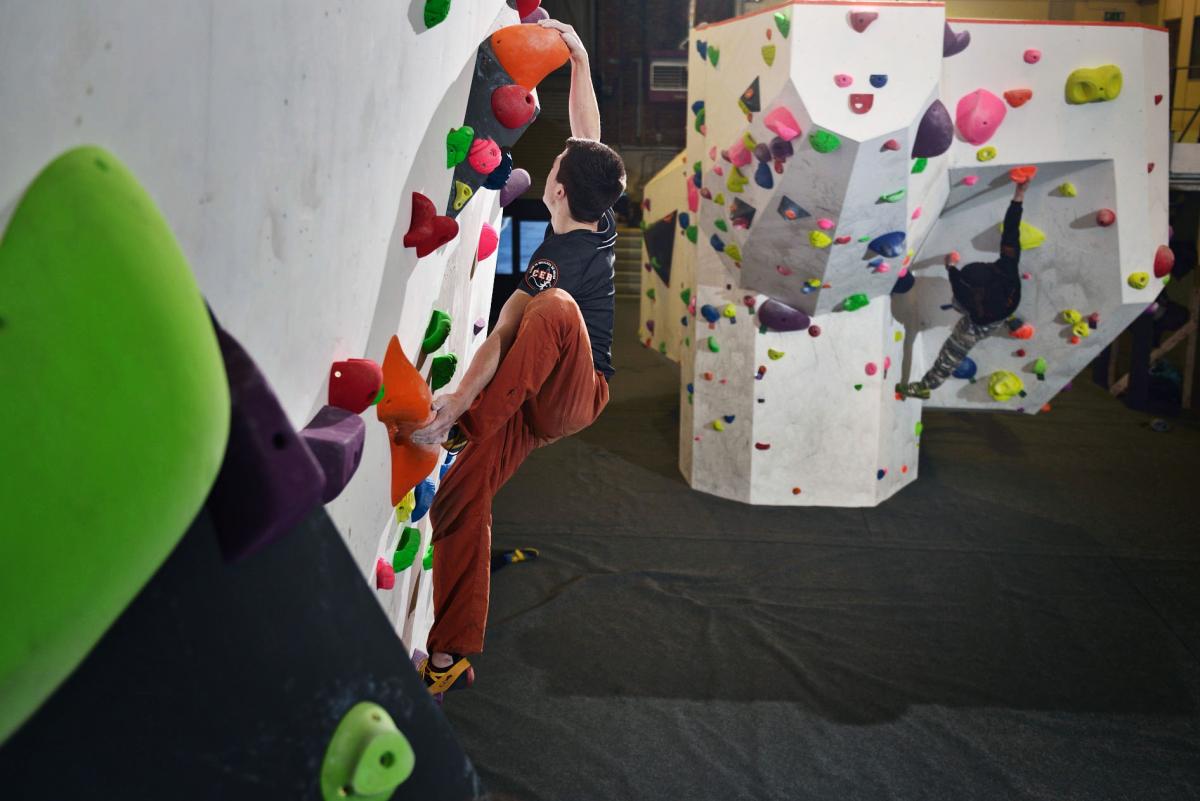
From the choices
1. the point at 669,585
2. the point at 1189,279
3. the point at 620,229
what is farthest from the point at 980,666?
the point at 620,229

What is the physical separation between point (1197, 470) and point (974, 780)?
3517mm

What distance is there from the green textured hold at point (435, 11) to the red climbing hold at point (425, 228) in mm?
244

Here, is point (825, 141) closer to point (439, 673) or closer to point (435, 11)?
point (439, 673)

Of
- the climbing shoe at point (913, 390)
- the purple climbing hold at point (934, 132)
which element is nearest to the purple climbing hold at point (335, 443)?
the purple climbing hold at point (934, 132)

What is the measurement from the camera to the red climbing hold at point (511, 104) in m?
1.81

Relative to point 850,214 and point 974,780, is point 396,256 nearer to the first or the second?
point 974,780

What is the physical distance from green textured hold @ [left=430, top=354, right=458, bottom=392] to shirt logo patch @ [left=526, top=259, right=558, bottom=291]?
0.91 feet

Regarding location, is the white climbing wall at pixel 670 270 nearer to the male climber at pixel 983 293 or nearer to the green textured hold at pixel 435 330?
the male climber at pixel 983 293

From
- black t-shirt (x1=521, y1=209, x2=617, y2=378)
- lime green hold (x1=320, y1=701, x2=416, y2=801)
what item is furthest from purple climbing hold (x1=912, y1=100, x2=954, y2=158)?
lime green hold (x1=320, y1=701, x2=416, y2=801)

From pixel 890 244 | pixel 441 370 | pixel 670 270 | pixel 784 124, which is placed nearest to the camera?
pixel 441 370

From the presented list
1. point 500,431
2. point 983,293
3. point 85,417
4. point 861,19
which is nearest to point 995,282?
point 983,293

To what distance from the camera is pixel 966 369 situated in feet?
15.5

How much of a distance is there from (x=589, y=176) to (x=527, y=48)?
402mm

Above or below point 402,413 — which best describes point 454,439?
below
